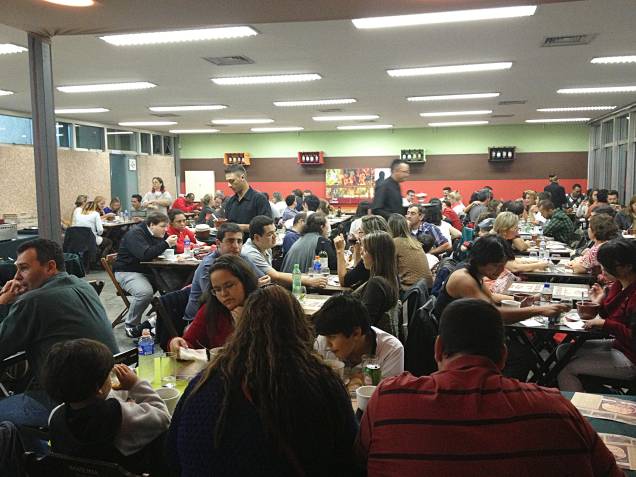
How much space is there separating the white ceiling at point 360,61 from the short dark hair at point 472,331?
93.4 inches

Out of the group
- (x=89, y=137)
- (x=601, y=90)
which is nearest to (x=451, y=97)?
(x=601, y=90)

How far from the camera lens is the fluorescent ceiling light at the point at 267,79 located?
7.95 metres

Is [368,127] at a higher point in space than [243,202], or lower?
higher

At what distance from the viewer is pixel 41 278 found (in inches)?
123

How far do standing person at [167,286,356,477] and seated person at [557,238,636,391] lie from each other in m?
2.33

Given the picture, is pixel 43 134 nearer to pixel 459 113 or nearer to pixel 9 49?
pixel 9 49

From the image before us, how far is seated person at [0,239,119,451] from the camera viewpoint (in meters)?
2.82

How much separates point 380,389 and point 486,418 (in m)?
0.32

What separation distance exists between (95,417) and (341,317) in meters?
1.12

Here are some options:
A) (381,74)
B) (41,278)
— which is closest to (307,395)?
(41,278)

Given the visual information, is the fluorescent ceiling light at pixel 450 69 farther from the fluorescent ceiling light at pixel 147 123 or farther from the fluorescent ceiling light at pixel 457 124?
the fluorescent ceiling light at pixel 147 123

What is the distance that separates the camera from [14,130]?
12.2 meters

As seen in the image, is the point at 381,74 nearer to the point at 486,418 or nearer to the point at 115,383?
the point at 115,383

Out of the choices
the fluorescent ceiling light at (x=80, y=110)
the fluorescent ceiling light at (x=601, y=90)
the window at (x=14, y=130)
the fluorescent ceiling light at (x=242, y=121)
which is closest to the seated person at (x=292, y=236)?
the fluorescent ceiling light at (x=601, y=90)
